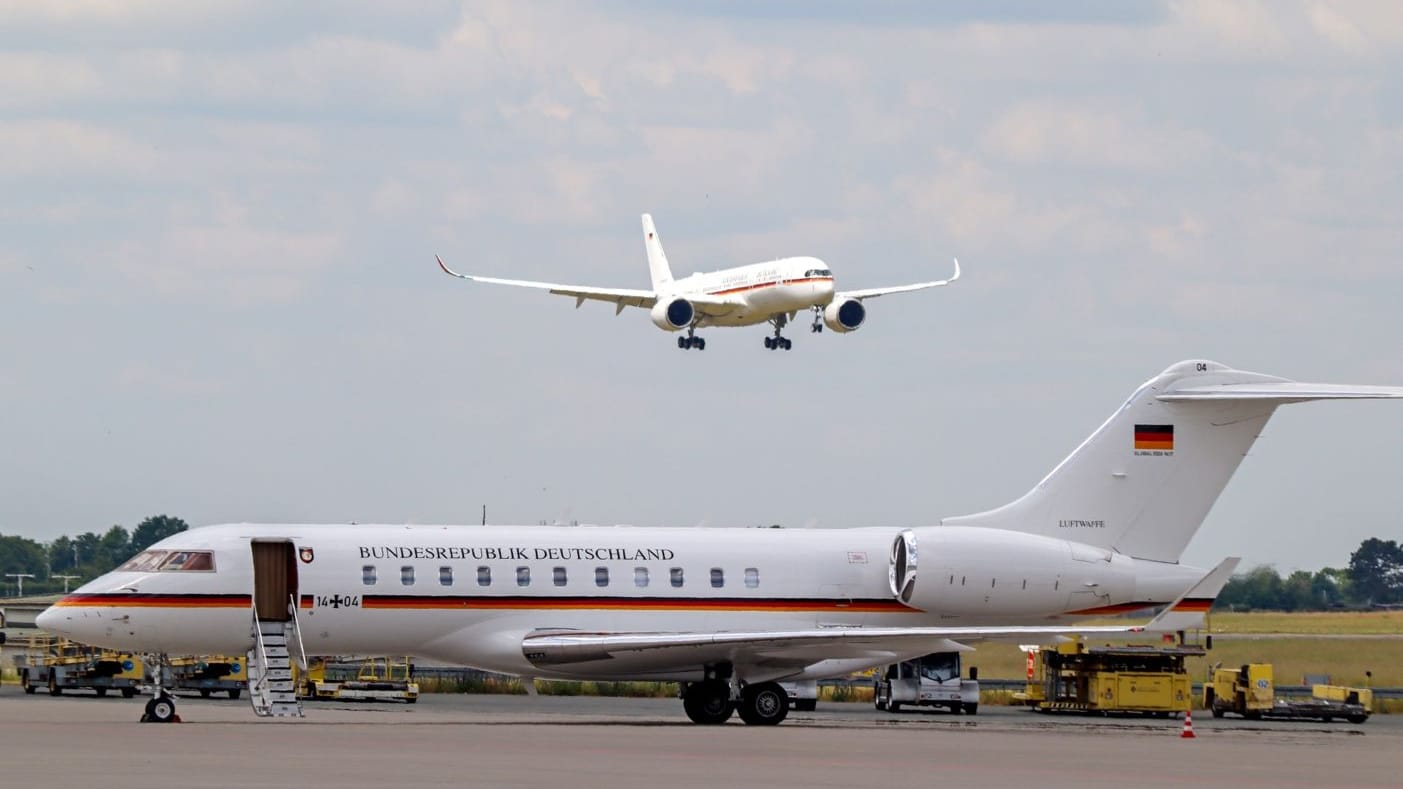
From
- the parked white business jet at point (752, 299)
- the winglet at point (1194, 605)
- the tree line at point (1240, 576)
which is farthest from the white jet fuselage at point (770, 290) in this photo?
the winglet at point (1194, 605)

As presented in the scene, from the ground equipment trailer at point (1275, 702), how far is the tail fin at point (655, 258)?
4269 cm

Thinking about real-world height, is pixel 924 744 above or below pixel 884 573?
below

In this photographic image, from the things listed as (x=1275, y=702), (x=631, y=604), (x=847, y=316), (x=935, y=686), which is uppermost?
(x=847, y=316)

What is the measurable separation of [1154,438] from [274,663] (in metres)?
13.7

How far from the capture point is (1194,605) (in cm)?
2936

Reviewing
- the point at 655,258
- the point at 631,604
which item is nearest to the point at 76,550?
the point at 655,258

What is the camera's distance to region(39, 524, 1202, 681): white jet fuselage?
98.3 feet

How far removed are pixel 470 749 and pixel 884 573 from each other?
34.6ft

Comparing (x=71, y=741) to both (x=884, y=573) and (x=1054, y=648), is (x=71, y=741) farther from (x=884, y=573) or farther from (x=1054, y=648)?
(x=1054, y=648)

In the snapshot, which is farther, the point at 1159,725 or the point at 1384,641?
the point at 1384,641

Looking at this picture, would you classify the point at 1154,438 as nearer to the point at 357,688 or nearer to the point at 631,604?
the point at 631,604

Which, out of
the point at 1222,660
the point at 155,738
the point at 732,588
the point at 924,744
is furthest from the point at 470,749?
the point at 1222,660

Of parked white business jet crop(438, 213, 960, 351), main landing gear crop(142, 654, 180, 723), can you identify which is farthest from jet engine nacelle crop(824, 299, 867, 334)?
main landing gear crop(142, 654, 180, 723)

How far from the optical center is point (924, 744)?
25.7 meters
